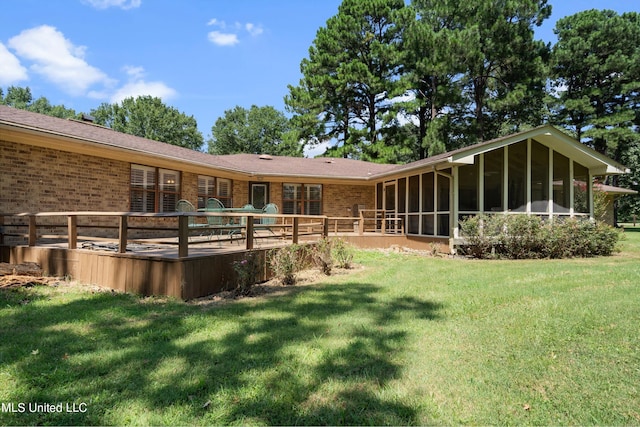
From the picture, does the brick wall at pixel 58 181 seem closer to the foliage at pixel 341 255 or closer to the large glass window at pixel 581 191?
the foliage at pixel 341 255

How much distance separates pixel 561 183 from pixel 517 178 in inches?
69.1

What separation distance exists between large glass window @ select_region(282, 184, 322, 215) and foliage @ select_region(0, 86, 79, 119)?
45.0 metres

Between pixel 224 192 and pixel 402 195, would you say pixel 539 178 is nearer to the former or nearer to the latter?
pixel 402 195

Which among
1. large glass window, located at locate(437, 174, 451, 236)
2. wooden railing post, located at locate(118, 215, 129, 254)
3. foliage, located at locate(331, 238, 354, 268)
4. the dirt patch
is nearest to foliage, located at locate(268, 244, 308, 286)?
the dirt patch

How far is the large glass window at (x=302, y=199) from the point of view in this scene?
15.6 metres

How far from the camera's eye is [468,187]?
10891 mm

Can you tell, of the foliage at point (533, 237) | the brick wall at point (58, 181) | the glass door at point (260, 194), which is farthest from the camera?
the glass door at point (260, 194)

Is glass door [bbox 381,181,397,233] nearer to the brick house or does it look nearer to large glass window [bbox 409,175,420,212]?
the brick house

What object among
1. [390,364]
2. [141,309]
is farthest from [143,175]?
[390,364]

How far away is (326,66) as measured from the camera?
89.3ft

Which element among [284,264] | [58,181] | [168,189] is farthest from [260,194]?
[284,264]

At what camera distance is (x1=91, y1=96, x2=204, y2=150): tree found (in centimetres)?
4069

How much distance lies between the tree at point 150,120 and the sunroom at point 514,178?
37.1m

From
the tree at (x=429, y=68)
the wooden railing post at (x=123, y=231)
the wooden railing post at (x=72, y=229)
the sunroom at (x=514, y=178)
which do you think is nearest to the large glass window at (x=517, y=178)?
the sunroom at (x=514, y=178)
